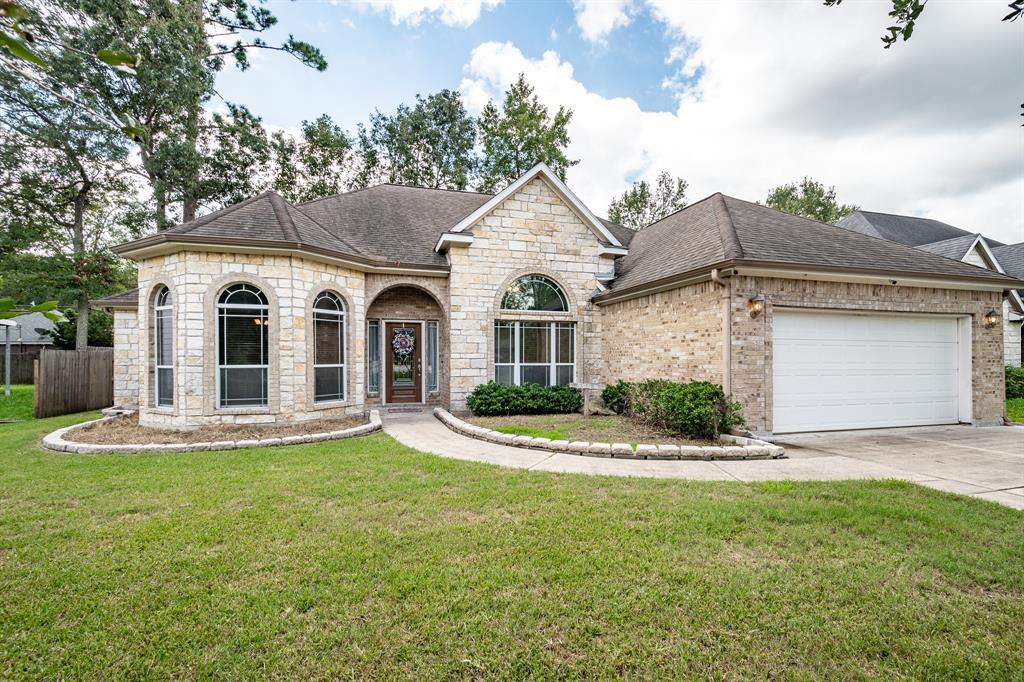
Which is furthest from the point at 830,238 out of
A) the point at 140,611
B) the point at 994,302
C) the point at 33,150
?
the point at 33,150

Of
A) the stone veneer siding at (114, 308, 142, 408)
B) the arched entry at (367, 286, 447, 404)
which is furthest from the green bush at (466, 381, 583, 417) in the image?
the stone veneer siding at (114, 308, 142, 408)

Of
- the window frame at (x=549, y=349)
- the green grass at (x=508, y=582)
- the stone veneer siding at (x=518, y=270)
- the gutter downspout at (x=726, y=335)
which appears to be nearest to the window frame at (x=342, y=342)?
the stone veneer siding at (x=518, y=270)

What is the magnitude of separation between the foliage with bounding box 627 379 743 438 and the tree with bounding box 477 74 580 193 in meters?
20.3

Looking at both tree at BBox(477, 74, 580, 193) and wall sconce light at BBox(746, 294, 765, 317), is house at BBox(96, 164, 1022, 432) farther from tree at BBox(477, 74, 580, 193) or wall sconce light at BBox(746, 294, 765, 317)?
tree at BBox(477, 74, 580, 193)

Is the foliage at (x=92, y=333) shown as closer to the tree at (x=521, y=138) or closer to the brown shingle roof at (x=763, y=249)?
the tree at (x=521, y=138)

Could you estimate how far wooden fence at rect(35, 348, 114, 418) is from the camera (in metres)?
12.7

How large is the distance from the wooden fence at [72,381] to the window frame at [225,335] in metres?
7.12

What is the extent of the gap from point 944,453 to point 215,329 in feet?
42.9

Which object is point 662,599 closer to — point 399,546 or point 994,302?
point 399,546

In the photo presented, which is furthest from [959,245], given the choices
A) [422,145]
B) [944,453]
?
[422,145]

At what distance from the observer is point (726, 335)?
328 inches

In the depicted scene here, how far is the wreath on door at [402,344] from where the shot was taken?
42.4 feet

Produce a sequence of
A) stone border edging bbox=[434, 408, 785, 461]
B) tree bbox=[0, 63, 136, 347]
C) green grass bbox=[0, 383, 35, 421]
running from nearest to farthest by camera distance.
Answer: stone border edging bbox=[434, 408, 785, 461] → green grass bbox=[0, 383, 35, 421] → tree bbox=[0, 63, 136, 347]

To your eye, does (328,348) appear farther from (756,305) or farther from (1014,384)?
(1014,384)
